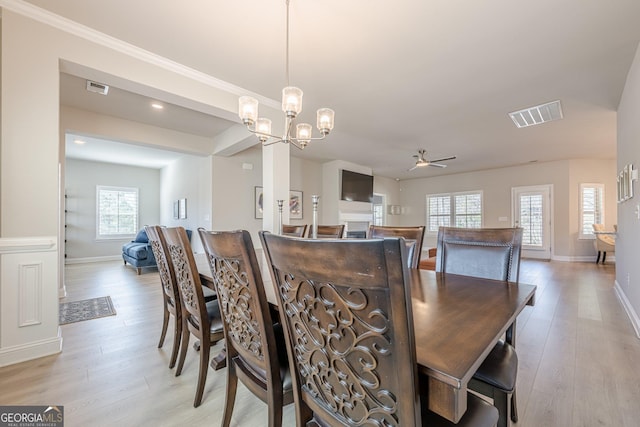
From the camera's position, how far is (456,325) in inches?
33.4

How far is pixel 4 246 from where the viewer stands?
1938 mm

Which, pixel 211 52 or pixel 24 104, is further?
pixel 211 52

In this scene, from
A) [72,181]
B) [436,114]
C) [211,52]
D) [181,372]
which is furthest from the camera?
[72,181]

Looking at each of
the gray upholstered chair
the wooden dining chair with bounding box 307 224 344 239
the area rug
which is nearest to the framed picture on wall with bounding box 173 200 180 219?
the area rug

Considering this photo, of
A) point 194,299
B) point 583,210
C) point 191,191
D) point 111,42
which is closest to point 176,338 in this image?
point 194,299

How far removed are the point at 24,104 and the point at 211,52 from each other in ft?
4.83

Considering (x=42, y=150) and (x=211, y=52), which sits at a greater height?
(x=211, y=52)

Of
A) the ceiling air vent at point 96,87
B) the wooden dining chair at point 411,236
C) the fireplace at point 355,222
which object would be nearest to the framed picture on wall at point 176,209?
the ceiling air vent at point 96,87

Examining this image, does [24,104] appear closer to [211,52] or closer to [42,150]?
[42,150]

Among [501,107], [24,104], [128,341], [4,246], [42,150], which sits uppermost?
[501,107]

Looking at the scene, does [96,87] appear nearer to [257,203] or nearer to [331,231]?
[331,231]

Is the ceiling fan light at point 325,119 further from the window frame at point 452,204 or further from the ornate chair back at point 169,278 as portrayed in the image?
the window frame at point 452,204

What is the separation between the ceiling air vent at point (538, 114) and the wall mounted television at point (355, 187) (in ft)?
11.8

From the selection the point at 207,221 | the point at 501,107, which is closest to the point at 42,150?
the point at 207,221
